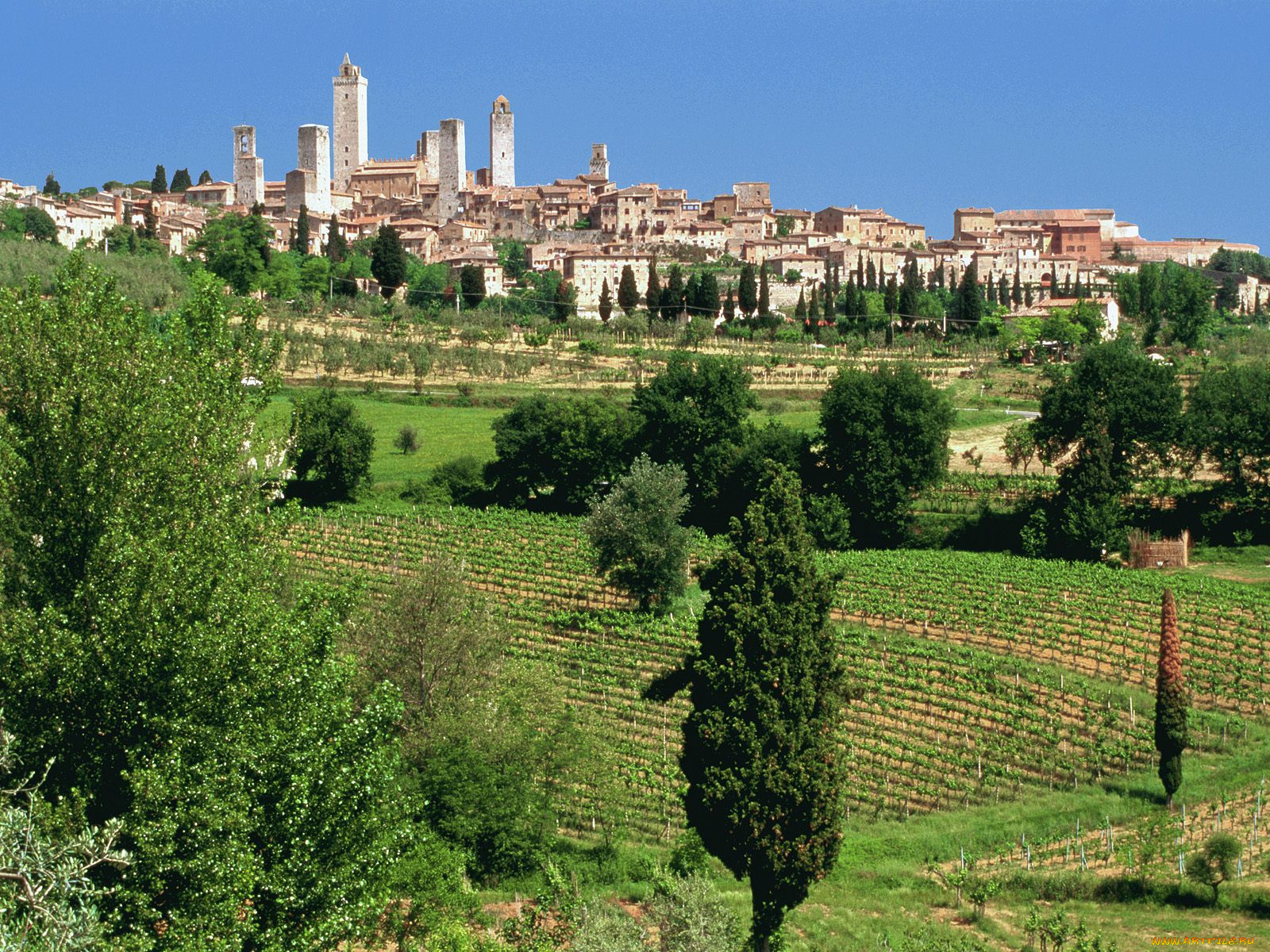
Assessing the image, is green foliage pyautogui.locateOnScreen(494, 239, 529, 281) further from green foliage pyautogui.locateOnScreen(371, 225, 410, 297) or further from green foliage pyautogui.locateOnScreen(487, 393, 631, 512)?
green foliage pyautogui.locateOnScreen(487, 393, 631, 512)

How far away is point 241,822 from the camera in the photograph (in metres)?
11.7

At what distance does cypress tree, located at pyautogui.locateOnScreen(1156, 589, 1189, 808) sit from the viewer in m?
23.2

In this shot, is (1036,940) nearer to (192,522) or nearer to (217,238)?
(192,522)

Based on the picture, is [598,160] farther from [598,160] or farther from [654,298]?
[654,298]

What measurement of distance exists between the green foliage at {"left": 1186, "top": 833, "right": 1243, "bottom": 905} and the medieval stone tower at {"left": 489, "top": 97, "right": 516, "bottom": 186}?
128654 mm

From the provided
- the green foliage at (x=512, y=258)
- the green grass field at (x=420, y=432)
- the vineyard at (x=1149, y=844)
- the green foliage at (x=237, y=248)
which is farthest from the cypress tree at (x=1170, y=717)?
the green foliage at (x=512, y=258)

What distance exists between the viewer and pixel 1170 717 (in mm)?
23297

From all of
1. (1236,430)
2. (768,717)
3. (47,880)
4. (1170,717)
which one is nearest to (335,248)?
(1236,430)

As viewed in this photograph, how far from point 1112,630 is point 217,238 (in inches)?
3267

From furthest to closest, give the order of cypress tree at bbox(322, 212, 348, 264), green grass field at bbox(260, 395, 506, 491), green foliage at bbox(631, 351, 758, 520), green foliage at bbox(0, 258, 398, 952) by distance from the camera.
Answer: cypress tree at bbox(322, 212, 348, 264) < green grass field at bbox(260, 395, 506, 491) < green foliage at bbox(631, 351, 758, 520) < green foliage at bbox(0, 258, 398, 952)

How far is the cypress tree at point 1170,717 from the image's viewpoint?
23.2m

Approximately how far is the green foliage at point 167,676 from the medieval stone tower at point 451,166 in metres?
122

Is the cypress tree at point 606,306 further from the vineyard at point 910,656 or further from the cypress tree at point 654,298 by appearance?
the vineyard at point 910,656

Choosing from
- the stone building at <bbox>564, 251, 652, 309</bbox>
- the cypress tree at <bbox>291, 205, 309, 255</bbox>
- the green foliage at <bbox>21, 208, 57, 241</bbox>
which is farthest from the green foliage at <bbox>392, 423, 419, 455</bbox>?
the cypress tree at <bbox>291, 205, 309, 255</bbox>
